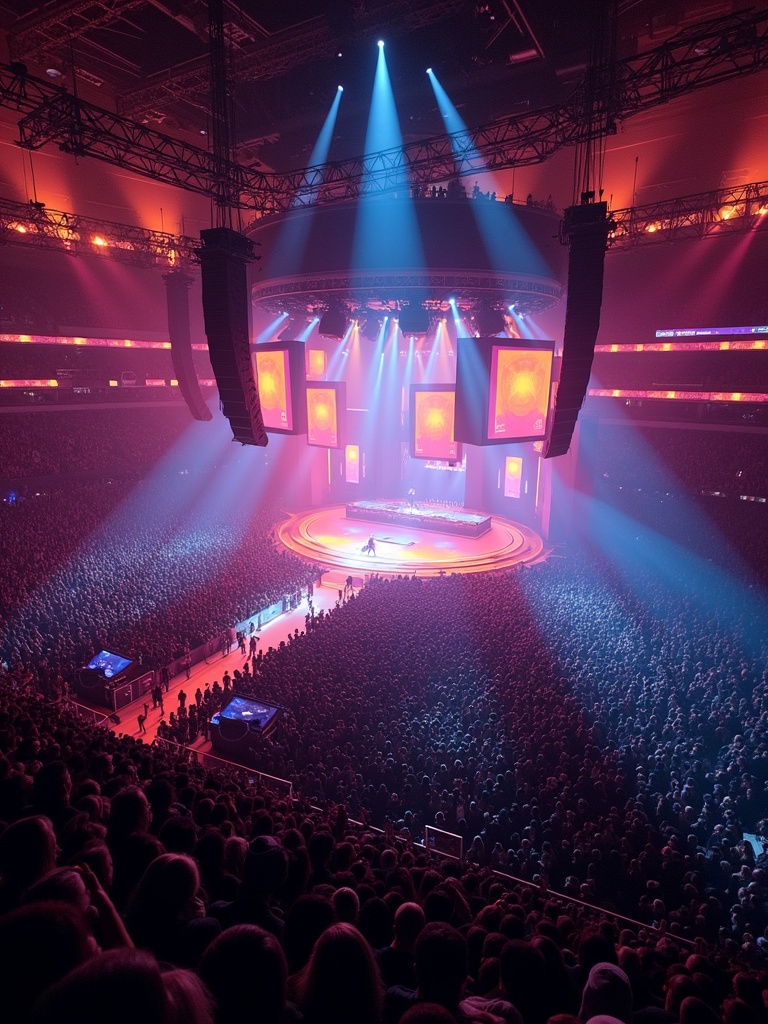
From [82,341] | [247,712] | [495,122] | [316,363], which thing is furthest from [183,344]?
[82,341]

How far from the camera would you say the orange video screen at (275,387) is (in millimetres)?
14031

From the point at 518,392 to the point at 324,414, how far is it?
8.76 metres

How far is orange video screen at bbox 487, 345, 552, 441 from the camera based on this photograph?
12.5m

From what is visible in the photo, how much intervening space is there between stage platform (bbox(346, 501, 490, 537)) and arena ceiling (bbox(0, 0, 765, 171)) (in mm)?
15400

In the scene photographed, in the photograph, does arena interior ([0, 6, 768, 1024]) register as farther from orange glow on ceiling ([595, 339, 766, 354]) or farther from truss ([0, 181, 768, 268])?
truss ([0, 181, 768, 268])

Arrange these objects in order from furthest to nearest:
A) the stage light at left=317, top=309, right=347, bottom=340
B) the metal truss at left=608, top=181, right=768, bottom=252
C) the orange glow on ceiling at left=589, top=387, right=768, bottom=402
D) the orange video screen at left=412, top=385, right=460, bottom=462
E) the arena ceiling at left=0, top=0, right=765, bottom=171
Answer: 1. the orange glow on ceiling at left=589, top=387, right=768, bottom=402
2. the orange video screen at left=412, top=385, right=460, bottom=462
3. the metal truss at left=608, top=181, right=768, bottom=252
4. the stage light at left=317, top=309, right=347, bottom=340
5. the arena ceiling at left=0, top=0, right=765, bottom=171

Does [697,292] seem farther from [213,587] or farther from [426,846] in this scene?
[426,846]

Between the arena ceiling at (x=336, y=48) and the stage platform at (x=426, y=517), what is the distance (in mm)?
15400

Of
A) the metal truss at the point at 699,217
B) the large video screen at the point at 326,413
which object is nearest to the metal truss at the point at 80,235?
the large video screen at the point at 326,413

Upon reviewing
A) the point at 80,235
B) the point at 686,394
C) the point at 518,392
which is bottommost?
the point at 518,392

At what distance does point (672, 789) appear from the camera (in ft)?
26.2

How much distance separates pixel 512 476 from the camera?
27531 mm

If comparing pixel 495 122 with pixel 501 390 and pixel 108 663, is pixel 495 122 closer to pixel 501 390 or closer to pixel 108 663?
pixel 501 390

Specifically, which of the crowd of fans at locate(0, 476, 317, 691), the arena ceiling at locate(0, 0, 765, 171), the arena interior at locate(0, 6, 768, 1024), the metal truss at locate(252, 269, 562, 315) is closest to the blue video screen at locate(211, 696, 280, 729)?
the arena interior at locate(0, 6, 768, 1024)
